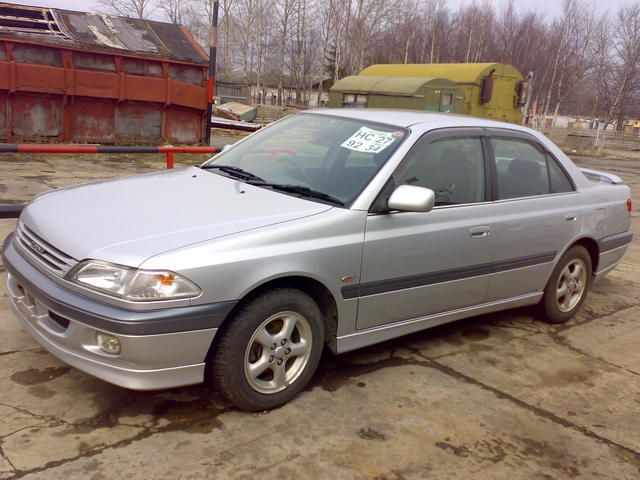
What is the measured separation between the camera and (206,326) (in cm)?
282

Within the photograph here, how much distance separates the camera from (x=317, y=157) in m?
3.85

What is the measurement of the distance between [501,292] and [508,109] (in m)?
18.9

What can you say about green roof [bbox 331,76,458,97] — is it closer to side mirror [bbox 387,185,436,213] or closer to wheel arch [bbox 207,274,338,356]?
side mirror [bbox 387,185,436,213]

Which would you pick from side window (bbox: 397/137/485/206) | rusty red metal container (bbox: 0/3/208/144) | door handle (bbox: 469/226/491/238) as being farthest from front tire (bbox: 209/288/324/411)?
rusty red metal container (bbox: 0/3/208/144)

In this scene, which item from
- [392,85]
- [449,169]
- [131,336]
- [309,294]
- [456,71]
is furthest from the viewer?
[456,71]

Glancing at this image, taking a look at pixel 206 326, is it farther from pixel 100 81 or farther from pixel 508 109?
pixel 508 109

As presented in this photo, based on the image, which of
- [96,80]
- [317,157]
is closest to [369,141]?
[317,157]

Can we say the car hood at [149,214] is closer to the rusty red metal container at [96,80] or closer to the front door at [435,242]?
the front door at [435,242]

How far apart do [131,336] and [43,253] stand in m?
0.78

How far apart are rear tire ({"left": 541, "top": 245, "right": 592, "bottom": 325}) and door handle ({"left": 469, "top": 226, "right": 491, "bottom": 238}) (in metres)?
1.02

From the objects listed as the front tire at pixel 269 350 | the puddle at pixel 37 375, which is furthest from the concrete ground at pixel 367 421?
the front tire at pixel 269 350

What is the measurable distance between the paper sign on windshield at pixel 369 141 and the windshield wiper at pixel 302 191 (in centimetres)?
47

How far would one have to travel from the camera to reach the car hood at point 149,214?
111 inches

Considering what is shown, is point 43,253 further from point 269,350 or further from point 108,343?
point 269,350
